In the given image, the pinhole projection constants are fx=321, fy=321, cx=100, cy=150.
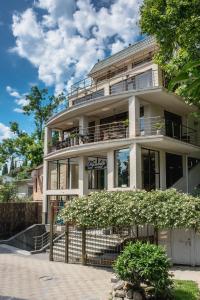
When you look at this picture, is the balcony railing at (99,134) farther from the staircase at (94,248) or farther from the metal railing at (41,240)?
the staircase at (94,248)

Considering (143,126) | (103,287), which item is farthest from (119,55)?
(103,287)

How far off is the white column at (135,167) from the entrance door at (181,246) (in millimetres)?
5274

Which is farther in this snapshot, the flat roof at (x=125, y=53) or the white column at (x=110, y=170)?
the flat roof at (x=125, y=53)

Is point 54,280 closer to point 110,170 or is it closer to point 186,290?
point 186,290

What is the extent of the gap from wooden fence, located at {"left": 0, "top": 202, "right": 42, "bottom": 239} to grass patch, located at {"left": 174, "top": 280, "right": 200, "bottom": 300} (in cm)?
1650

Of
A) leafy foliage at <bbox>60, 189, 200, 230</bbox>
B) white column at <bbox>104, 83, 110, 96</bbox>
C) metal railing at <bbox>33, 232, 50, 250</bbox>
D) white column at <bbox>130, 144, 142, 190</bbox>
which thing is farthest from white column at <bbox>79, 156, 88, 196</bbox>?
leafy foliage at <bbox>60, 189, 200, 230</bbox>

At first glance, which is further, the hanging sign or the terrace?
the hanging sign

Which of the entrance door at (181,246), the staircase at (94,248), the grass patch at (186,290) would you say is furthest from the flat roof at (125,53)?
the grass patch at (186,290)

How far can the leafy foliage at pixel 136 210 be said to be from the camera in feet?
42.4

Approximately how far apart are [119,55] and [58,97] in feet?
48.1

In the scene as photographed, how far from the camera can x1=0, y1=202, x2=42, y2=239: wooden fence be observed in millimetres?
23984

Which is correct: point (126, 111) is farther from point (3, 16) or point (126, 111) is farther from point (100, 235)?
point (3, 16)

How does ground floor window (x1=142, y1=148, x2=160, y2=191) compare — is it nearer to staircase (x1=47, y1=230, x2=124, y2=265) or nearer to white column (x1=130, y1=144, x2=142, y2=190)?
white column (x1=130, y1=144, x2=142, y2=190)

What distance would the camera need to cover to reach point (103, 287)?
10.5 m
